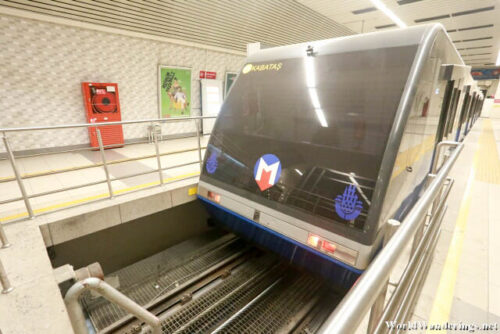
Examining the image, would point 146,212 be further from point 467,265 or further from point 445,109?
point 445,109

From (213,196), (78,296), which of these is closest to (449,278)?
(213,196)

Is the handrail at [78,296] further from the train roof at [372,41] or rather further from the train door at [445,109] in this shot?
the train door at [445,109]

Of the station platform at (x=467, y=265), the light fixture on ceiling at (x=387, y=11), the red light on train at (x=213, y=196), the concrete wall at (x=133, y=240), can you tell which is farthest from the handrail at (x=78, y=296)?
the light fixture on ceiling at (x=387, y=11)

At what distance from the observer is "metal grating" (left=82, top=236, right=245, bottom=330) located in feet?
9.16

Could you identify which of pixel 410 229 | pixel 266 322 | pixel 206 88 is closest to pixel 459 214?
pixel 266 322

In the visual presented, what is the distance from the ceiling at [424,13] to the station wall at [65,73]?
5.37m

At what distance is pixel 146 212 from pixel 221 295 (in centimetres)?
146

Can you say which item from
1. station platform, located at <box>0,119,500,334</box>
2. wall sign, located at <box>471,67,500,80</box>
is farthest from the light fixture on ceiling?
wall sign, located at <box>471,67,500,80</box>

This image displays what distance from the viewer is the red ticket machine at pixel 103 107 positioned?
619cm

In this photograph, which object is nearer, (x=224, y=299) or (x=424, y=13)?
(x=224, y=299)

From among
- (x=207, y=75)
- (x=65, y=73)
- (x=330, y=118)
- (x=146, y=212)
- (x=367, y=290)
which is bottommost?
(x=146, y=212)

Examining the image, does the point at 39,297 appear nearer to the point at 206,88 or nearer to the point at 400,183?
the point at 400,183

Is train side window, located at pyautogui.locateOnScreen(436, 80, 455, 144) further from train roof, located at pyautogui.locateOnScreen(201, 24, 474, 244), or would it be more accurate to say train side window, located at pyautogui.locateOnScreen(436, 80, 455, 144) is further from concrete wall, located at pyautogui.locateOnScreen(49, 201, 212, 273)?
concrete wall, located at pyautogui.locateOnScreen(49, 201, 212, 273)

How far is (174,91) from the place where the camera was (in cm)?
798
